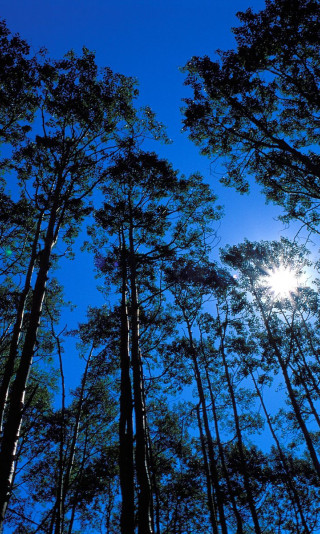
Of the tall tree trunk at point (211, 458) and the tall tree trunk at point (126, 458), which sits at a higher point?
the tall tree trunk at point (211, 458)

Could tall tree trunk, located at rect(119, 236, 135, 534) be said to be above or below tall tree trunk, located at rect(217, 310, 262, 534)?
below

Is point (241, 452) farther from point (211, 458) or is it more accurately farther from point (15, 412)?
point (15, 412)

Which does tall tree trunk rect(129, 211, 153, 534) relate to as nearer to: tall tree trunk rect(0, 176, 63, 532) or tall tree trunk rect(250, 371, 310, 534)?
tall tree trunk rect(0, 176, 63, 532)

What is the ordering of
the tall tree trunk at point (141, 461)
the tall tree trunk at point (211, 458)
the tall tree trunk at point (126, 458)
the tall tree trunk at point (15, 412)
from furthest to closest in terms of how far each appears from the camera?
the tall tree trunk at point (211, 458), the tall tree trunk at point (141, 461), the tall tree trunk at point (126, 458), the tall tree trunk at point (15, 412)

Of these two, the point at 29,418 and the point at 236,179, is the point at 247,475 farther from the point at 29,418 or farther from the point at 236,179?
the point at 236,179

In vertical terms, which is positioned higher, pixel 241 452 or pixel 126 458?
pixel 241 452

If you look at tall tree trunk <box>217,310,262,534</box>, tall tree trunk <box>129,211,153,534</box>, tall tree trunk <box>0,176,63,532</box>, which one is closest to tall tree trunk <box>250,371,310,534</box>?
tall tree trunk <box>217,310,262,534</box>

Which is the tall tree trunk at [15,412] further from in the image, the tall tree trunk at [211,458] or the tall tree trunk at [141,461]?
the tall tree trunk at [211,458]

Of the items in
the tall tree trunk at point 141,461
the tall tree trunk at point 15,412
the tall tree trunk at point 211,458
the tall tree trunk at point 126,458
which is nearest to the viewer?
the tall tree trunk at point 15,412

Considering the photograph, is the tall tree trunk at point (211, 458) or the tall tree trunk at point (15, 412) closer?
the tall tree trunk at point (15, 412)

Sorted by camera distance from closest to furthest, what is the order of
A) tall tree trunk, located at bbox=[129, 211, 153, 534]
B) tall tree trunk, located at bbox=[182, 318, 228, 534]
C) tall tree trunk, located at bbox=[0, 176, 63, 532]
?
tall tree trunk, located at bbox=[0, 176, 63, 532]
tall tree trunk, located at bbox=[129, 211, 153, 534]
tall tree trunk, located at bbox=[182, 318, 228, 534]

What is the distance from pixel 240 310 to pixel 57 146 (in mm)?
12996

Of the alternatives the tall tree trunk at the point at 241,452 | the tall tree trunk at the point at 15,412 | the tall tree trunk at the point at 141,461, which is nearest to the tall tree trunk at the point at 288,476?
the tall tree trunk at the point at 241,452

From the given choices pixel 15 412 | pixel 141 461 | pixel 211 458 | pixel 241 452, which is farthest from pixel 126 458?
pixel 241 452
